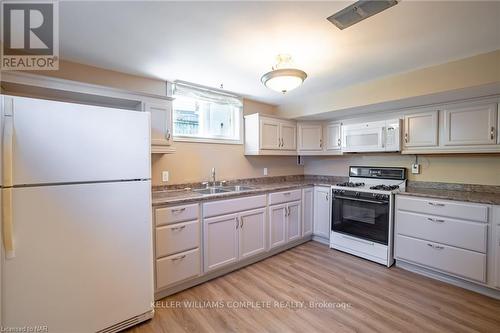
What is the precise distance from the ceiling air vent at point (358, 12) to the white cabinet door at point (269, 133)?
1921 mm

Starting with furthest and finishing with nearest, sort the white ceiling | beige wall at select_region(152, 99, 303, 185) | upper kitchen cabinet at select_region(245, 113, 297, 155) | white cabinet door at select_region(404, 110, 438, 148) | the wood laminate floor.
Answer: upper kitchen cabinet at select_region(245, 113, 297, 155)
beige wall at select_region(152, 99, 303, 185)
white cabinet door at select_region(404, 110, 438, 148)
the wood laminate floor
the white ceiling

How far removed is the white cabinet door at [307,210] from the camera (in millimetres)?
3572

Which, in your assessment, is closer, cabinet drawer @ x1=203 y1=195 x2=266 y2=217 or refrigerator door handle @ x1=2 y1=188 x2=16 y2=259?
refrigerator door handle @ x1=2 y1=188 x2=16 y2=259

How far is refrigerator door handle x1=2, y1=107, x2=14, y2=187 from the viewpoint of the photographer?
4.41 feet

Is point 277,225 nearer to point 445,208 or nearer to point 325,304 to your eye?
point 325,304

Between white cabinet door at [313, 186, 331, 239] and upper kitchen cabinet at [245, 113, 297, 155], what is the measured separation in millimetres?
817

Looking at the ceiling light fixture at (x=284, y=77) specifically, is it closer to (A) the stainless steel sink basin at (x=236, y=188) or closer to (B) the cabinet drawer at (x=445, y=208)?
(A) the stainless steel sink basin at (x=236, y=188)

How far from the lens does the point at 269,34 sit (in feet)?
5.90

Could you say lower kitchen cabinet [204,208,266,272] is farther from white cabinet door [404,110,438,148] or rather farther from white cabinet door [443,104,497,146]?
white cabinet door [443,104,497,146]

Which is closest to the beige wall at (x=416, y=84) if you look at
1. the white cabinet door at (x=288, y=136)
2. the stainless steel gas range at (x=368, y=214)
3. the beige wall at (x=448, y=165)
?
the white cabinet door at (x=288, y=136)

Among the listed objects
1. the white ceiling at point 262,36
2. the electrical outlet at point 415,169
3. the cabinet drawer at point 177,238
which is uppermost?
the white ceiling at point 262,36

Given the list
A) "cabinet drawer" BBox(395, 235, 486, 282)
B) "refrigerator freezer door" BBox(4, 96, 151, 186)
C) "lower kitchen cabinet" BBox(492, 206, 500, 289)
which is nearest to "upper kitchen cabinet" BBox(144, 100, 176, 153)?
"refrigerator freezer door" BBox(4, 96, 151, 186)

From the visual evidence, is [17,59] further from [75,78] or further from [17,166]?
[17,166]

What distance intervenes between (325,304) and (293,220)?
1393mm
